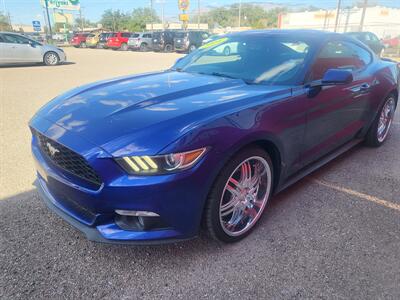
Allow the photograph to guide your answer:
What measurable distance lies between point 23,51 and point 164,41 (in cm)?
1493

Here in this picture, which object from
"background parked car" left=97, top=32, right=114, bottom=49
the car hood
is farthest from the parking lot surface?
"background parked car" left=97, top=32, right=114, bottom=49

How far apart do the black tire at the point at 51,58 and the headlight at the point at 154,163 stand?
602 inches

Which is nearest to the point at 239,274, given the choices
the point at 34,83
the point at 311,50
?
the point at 311,50

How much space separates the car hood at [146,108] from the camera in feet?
6.44

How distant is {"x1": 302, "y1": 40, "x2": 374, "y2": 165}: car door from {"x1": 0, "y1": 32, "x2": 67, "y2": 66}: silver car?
1427 cm

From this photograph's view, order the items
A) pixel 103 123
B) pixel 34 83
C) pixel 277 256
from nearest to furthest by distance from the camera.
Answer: pixel 103 123, pixel 277 256, pixel 34 83

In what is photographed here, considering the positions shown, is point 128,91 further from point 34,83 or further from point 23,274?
point 34,83

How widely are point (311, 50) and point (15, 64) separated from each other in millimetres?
16008

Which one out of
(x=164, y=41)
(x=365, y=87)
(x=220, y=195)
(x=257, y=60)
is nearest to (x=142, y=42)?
(x=164, y=41)

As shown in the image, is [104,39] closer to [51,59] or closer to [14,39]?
[51,59]

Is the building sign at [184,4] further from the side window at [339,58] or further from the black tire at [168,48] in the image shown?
the side window at [339,58]

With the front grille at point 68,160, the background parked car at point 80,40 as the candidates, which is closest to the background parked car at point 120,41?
the background parked car at point 80,40

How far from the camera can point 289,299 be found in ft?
6.49

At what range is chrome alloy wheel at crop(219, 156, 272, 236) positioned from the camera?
2.41 metres
